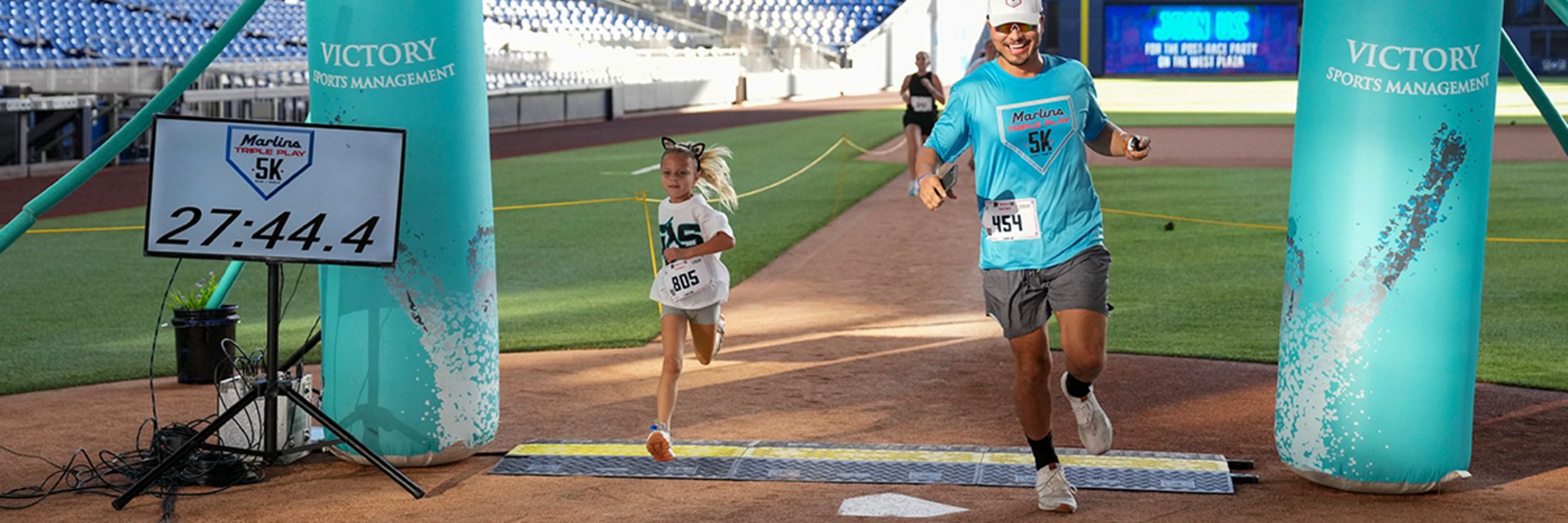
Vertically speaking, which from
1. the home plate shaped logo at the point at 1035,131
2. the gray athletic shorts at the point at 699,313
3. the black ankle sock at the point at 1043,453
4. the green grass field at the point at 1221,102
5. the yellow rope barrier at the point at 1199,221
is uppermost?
the green grass field at the point at 1221,102

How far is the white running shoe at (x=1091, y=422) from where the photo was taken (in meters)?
6.44

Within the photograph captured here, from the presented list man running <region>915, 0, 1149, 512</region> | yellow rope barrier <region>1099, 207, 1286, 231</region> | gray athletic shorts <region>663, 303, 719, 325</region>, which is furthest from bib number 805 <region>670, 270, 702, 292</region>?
yellow rope barrier <region>1099, 207, 1286, 231</region>

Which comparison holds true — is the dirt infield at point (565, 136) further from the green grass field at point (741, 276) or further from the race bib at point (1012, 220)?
the race bib at point (1012, 220)

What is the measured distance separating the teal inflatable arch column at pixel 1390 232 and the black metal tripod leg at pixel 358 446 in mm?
3717

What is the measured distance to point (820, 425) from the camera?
7914mm

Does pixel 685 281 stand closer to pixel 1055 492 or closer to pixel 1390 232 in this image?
pixel 1055 492

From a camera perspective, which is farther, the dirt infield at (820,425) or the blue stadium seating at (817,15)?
the blue stadium seating at (817,15)

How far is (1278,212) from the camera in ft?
61.1

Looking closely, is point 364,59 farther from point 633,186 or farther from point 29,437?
point 633,186

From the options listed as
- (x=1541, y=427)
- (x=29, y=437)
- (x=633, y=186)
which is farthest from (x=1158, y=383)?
(x=633, y=186)

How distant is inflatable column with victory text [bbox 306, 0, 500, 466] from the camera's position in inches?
267

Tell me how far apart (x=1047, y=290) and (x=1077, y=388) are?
53cm

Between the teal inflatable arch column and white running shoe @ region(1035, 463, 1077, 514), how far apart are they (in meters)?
1.16

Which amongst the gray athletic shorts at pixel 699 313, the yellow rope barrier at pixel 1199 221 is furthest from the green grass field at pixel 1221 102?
the gray athletic shorts at pixel 699 313
